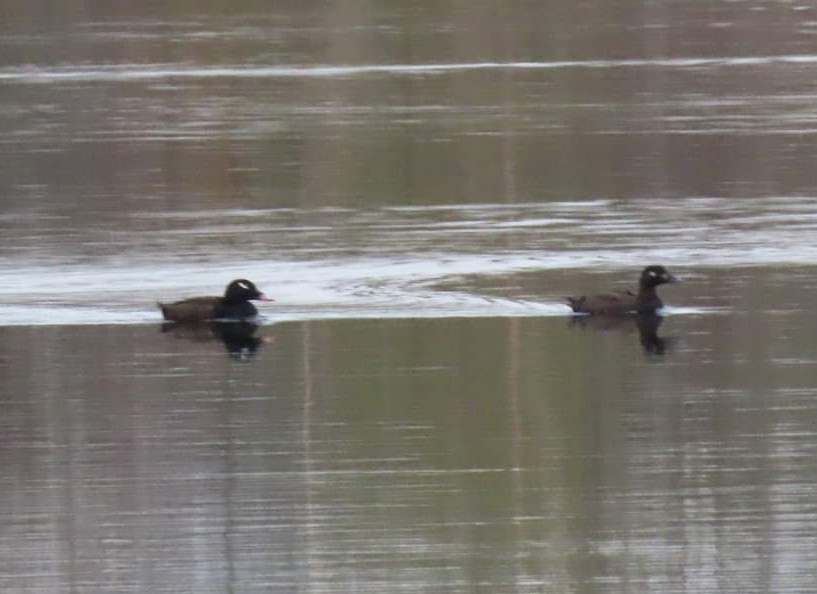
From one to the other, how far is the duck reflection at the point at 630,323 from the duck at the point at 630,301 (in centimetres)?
4

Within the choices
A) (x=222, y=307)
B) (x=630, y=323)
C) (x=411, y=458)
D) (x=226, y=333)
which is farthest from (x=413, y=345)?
(x=411, y=458)

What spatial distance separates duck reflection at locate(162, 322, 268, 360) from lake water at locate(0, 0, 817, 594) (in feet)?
0.12

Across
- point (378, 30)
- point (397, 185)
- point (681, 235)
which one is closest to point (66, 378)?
point (681, 235)

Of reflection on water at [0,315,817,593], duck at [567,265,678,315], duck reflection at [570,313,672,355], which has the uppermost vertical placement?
duck at [567,265,678,315]

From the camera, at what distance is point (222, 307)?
52.5ft

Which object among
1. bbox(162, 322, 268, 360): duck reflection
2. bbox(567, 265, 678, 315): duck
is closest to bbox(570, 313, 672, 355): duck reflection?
bbox(567, 265, 678, 315): duck

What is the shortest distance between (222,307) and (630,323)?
102 inches

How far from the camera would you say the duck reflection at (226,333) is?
15227 millimetres

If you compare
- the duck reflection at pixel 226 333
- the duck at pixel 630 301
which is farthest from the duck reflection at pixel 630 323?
the duck reflection at pixel 226 333

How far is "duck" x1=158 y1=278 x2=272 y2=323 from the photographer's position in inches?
628

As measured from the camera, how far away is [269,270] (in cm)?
1817

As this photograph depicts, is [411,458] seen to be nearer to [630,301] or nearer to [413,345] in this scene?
[413,345]

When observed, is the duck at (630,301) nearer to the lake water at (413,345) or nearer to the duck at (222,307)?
the lake water at (413,345)

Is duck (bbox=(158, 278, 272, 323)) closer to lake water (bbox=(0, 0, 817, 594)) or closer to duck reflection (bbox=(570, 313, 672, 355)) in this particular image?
lake water (bbox=(0, 0, 817, 594))
